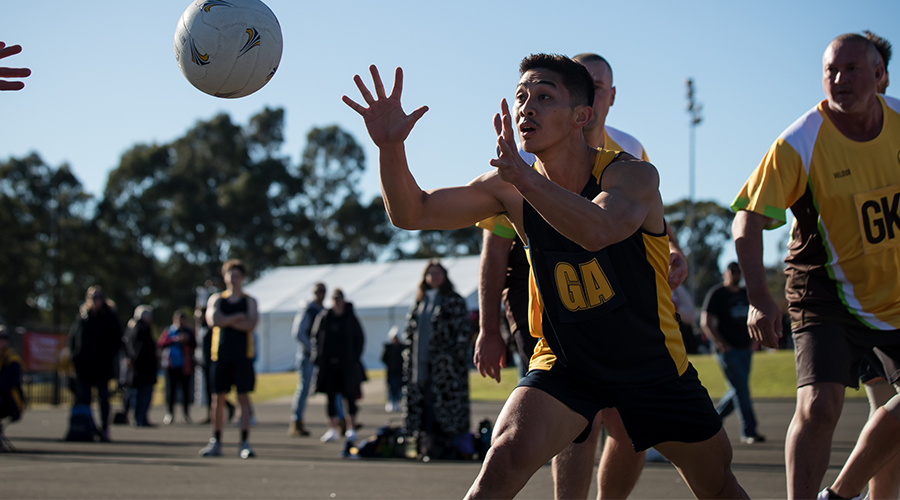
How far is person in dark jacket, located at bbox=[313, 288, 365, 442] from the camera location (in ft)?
35.0

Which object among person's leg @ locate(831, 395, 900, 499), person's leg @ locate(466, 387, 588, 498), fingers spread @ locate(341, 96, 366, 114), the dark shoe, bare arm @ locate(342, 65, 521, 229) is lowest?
the dark shoe

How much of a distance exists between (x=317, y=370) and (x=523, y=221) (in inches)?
314

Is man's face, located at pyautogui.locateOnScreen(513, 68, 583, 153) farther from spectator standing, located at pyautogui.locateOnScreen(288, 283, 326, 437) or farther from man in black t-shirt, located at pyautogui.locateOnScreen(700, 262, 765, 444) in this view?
spectator standing, located at pyautogui.locateOnScreen(288, 283, 326, 437)

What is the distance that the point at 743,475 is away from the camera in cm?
668

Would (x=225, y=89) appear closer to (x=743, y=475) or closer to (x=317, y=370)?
(x=743, y=475)

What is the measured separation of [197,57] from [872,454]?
3387 mm

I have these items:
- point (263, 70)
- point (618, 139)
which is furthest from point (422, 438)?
point (263, 70)

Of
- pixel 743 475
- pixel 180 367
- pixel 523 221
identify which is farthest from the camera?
pixel 180 367

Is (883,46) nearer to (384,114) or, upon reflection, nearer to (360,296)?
(384,114)

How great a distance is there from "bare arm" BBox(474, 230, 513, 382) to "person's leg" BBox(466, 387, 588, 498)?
2.50 feet

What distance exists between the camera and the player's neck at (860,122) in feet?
12.8

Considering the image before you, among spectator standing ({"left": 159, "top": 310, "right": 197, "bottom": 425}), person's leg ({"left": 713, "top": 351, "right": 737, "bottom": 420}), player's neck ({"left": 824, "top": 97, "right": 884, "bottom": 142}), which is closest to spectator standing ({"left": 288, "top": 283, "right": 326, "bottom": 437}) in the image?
spectator standing ({"left": 159, "top": 310, "right": 197, "bottom": 425})

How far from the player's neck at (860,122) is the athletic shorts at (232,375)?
270 inches

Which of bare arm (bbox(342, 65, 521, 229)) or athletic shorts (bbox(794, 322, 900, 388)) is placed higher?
bare arm (bbox(342, 65, 521, 229))
